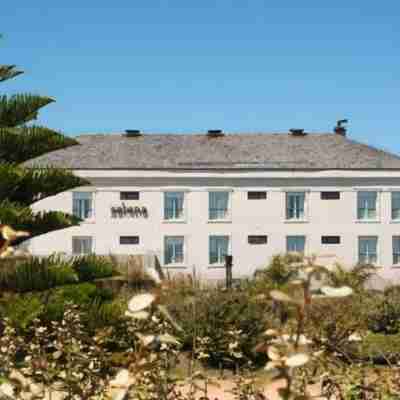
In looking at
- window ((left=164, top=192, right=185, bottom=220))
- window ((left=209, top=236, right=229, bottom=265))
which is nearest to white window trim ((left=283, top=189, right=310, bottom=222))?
window ((left=209, top=236, right=229, bottom=265))

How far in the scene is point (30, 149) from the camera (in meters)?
12.4

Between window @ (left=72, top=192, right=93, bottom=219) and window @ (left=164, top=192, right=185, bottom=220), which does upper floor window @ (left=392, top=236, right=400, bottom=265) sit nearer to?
window @ (left=164, top=192, right=185, bottom=220)

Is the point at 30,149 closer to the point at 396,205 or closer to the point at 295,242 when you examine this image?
the point at 295,242

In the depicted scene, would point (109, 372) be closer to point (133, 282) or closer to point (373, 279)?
point (133, 282)

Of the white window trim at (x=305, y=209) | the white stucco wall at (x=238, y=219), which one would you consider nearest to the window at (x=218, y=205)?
the white stucco wall at (x=238, y=219)

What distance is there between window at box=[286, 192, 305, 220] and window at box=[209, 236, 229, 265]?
3.37 meters

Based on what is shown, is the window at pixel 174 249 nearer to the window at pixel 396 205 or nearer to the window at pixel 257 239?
the window at pixel 257 239

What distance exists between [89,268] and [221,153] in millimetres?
25065

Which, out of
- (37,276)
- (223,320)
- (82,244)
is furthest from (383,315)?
(82,244)

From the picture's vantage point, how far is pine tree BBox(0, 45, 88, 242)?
12.0m

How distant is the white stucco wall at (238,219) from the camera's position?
→ 3419 centimetres

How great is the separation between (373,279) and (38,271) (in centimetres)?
2536

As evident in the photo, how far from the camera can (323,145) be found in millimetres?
37094

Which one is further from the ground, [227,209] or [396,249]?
[227,209]
